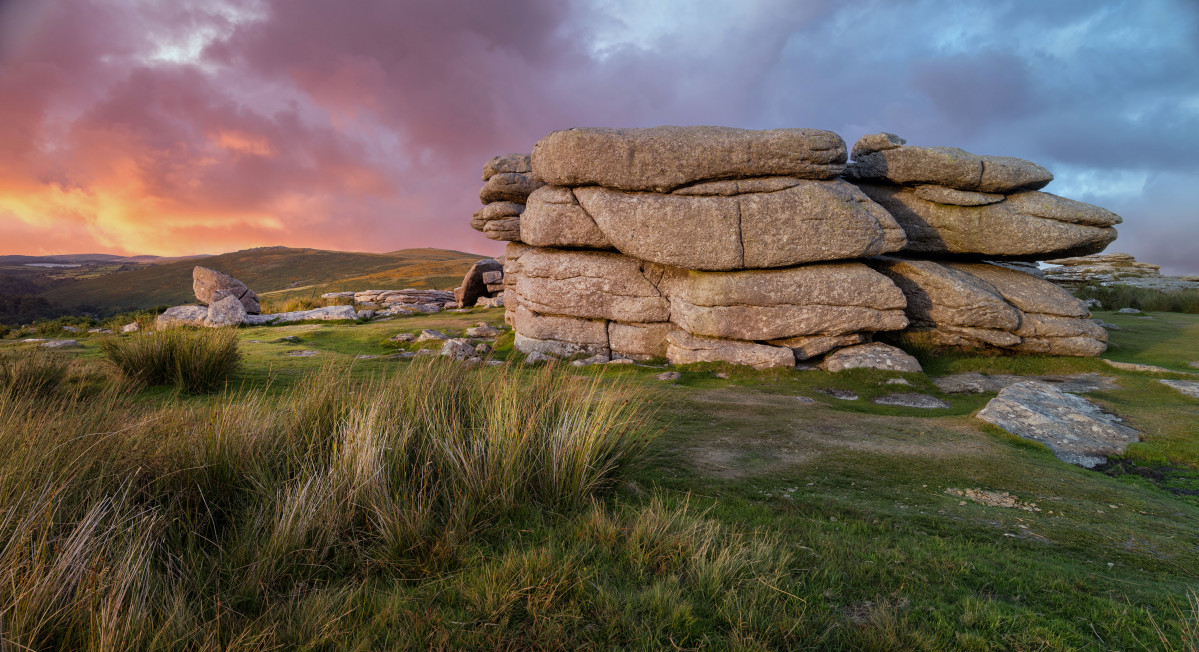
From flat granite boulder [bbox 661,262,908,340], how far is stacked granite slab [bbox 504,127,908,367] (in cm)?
3

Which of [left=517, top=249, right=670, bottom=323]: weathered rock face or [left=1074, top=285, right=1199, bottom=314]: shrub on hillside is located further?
[left=1074, top=285, right=1199, bottom=314]: shrub on hillside

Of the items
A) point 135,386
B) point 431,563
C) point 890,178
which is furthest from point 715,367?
point 135,386

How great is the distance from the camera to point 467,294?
3203cm

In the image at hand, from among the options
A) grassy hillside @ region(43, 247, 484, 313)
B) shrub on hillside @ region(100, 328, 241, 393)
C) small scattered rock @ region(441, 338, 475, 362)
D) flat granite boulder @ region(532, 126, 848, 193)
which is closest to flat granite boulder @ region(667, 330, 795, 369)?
flat granite boulder @ region(532, 126, 848, 193)

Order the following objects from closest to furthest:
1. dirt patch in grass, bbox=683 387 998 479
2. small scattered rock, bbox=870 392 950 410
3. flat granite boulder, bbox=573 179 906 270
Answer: dirt patch in grass, bbox=683 387 998 479 → small scattered rock, bbox=870 392 950 410 → flat granite boulder, bbox=573 179 906 270

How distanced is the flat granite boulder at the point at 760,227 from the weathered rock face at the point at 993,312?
5.63ft

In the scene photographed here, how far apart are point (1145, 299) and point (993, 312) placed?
1978 centimetres

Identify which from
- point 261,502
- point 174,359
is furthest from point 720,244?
point 174,359

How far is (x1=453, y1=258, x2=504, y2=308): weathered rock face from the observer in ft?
105

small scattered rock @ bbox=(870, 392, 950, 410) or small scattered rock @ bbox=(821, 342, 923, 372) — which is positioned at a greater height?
small scattered rock @ bbox=(821, 342, 923, 372)

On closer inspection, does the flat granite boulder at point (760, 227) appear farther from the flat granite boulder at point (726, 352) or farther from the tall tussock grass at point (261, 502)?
the tall tussock grass at point (261, 502)

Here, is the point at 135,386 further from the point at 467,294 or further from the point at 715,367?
the point at 467,294

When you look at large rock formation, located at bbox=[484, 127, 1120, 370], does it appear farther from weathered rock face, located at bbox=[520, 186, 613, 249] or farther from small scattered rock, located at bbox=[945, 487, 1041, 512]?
small scattered rock, located at bbox=[945, 487, 1041, 512]

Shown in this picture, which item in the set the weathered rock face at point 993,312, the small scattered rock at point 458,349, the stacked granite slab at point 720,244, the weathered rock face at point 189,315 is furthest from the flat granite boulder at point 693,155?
the weathered rock face at point 189,315
